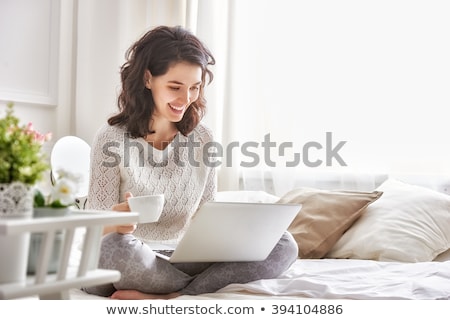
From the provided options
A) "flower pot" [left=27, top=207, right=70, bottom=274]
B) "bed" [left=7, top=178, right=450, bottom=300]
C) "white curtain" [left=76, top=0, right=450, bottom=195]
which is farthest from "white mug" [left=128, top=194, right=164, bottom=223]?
"white curtain" [left=76, top=0, right=450, bottom=195]

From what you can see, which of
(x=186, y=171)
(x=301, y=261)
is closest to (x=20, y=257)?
(x=186, y=171)

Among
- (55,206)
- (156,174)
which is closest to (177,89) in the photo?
(156,174)

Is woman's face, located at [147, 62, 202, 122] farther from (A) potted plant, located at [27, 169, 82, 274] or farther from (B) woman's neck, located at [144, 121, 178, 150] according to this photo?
(A) potted plant, located at [27, 169, 82, 274]

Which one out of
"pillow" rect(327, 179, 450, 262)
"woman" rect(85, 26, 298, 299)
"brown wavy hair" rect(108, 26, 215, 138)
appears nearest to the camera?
"woman" rect(85, 26, 298, 299)

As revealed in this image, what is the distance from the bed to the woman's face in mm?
529

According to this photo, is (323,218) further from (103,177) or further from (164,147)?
(103,177)

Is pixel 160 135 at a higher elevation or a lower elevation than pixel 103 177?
higher

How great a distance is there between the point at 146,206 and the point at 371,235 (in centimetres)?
125

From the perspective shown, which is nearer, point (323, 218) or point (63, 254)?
point (63, 254)

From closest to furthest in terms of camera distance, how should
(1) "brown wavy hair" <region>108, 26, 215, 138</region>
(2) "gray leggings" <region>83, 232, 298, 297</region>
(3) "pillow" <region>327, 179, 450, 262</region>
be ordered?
(2) "gray leggings" <region>83, 232, 298, 297</region> → (1) "brown wavy hair" <region>108, 26, 215, 138</region> → (3) "pillow" <region>327, 179, 450, 262</region>

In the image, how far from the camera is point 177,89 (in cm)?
216

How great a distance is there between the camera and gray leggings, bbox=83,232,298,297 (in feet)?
5.88
